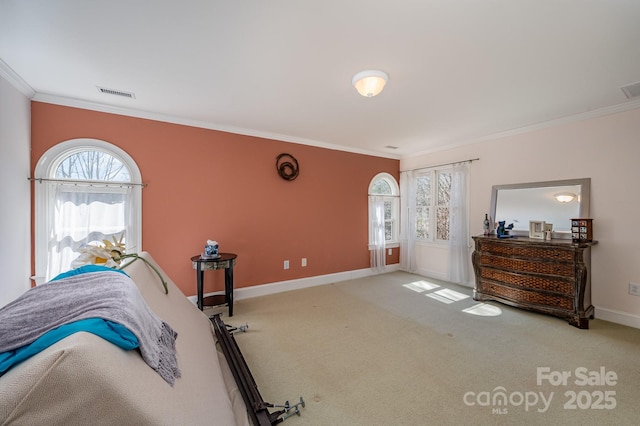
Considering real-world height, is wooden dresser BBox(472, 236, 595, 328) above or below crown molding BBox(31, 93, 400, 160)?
below

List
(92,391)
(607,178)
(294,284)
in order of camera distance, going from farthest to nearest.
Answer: (294,284), (607,178), (92,391)

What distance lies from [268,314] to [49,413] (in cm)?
270

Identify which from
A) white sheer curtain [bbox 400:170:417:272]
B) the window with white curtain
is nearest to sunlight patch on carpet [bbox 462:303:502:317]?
the window with white curtain

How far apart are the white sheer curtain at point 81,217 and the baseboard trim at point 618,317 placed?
5578 millimetres

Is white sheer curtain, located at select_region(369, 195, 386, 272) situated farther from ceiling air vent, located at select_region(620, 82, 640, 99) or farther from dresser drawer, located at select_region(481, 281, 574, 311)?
ceiling air vent, located at select_region(620, 82, 640, 99)

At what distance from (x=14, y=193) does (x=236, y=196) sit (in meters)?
2.09

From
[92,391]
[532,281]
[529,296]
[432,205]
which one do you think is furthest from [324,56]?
[432,205]

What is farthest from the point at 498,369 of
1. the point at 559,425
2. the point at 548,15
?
the point at 548,15

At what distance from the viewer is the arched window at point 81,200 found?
2.64 m

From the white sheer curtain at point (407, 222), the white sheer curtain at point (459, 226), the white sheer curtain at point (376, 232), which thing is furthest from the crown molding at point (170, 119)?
the white sheer curtain at point (459, 226)

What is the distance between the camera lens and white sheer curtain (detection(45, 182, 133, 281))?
8.82 ft

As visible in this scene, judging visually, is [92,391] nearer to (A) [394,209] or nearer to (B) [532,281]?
(B) [532,281]

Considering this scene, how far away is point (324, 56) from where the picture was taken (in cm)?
201

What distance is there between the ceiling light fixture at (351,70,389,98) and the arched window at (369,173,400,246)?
2.83m
